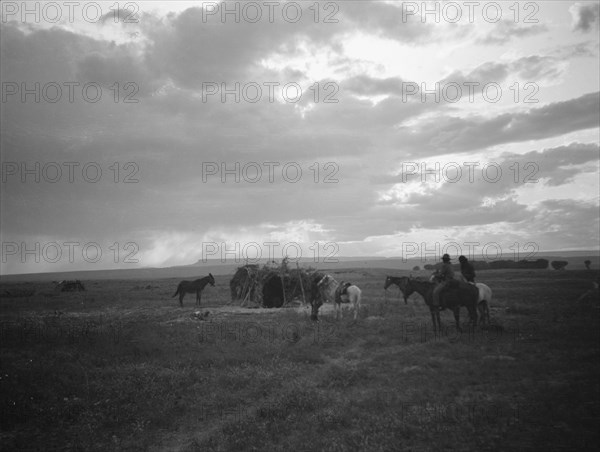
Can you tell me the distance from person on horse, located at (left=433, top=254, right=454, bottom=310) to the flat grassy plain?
1471 millimetres

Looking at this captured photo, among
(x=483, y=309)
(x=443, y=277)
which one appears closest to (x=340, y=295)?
(x=443, y=277)

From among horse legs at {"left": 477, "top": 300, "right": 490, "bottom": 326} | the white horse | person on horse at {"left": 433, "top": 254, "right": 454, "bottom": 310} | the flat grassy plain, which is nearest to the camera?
the flat grassy plain

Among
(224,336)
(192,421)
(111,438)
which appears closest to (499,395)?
(192,421)

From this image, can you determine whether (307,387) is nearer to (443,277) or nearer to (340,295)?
(443,277)

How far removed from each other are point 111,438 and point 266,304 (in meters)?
21.3

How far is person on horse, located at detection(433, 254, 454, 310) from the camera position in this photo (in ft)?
54.3

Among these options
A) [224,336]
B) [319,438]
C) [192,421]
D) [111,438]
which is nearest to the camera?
[319,438]

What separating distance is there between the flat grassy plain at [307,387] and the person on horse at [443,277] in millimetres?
1471

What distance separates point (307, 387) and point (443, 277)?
970cm

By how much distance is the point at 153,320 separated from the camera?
23.2 meters

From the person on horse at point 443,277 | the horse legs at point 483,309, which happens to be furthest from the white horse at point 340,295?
the horse legs at point 483,309

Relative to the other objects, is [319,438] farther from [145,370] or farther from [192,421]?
[145,370]

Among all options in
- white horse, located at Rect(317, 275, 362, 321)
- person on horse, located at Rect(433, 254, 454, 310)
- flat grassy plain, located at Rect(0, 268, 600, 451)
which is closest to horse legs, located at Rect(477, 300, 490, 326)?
flat grassy plain, located at Rect(0, 268, 600, 451)

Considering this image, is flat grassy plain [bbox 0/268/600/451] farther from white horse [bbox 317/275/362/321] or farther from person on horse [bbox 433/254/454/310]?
white horse [bbox 317/275/362/321]
